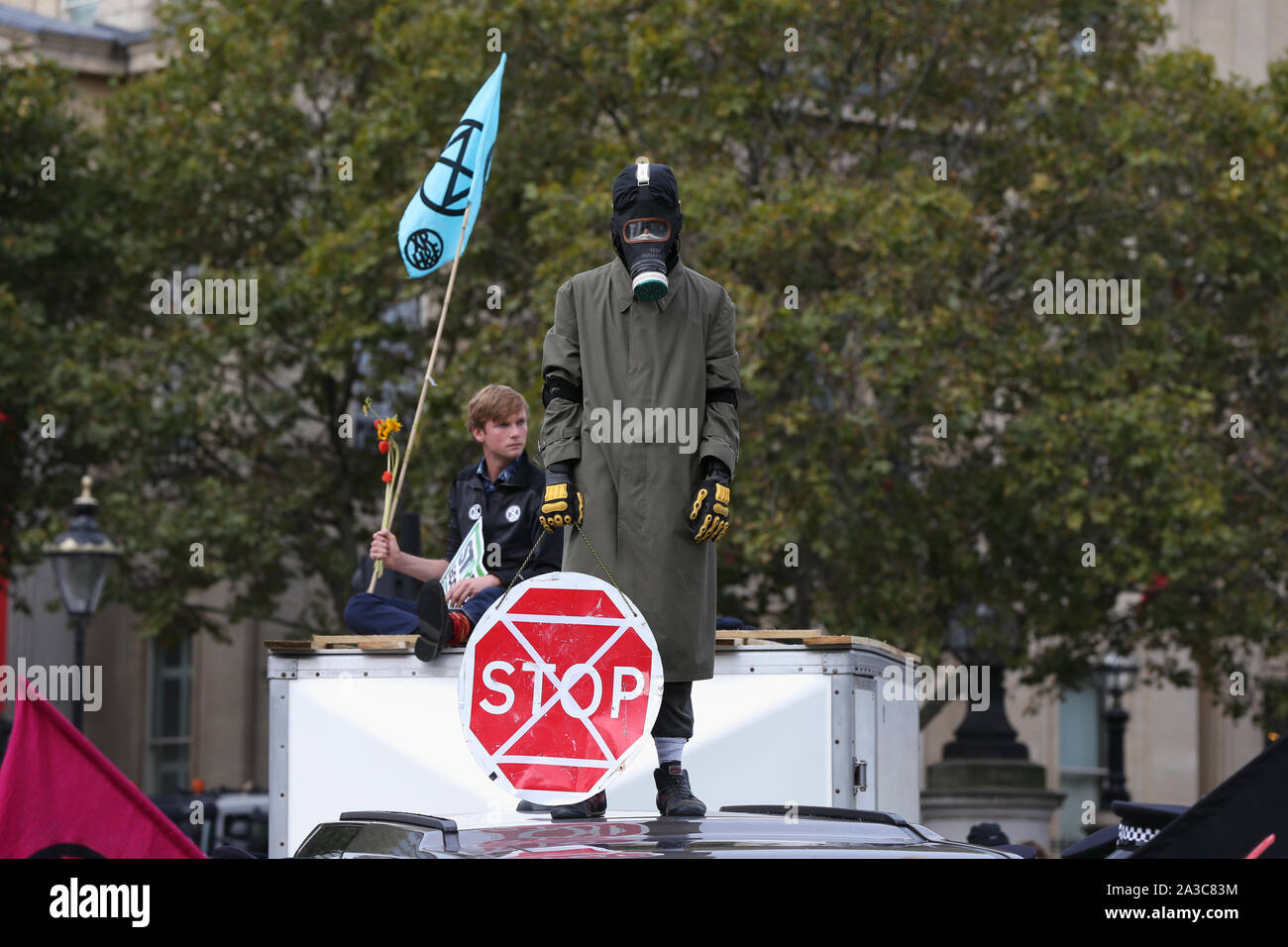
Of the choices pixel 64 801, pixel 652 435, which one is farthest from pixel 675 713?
pixel 64 801

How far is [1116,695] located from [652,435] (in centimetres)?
2455

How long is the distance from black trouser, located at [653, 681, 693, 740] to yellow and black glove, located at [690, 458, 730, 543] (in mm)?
435

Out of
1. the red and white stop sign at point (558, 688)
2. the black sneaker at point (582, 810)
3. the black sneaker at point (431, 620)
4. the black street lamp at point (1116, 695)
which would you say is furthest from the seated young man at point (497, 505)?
the black street lamp at point (1116, 695)

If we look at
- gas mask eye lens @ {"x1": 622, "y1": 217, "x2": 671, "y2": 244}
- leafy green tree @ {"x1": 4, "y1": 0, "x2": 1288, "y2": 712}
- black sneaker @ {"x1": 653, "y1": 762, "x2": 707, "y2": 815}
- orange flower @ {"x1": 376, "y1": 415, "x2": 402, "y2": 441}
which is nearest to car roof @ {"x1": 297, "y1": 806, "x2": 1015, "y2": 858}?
black sneaker @ {"x1": 653, "y1": 762, "x2": 707, "y2": 815}

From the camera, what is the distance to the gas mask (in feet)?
19.6

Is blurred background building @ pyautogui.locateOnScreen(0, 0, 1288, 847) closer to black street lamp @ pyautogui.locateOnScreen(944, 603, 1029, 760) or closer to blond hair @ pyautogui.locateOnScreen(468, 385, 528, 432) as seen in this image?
black street lamp @ pyautogui.locateOnScreen(944, 603, 1029, 760)

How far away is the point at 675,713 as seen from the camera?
19.6 ft

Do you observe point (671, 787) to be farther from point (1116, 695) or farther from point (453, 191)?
point (1116, 695)

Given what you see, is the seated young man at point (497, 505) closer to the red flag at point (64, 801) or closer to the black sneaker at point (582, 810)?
the black sneaker at point (582, 810)

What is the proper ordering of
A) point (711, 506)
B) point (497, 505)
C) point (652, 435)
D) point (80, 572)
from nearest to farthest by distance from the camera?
point (711, 506)
point (652, 435)
point (497, 505)
point (80, 572)

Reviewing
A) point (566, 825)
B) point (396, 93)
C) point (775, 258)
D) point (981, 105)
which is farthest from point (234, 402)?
point (566, 825)

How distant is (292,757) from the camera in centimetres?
728
